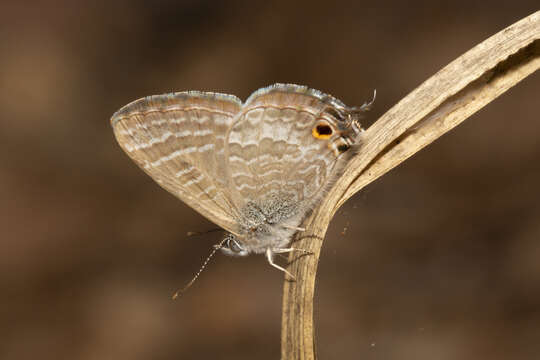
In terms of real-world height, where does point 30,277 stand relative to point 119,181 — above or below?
below

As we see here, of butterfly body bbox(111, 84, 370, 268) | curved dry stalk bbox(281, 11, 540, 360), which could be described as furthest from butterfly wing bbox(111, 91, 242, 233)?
curved dry stalk bbox(281, 11, 540, 360)

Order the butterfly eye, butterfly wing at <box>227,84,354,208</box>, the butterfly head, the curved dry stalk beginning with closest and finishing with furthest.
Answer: the curved dry stalk < the butterfly head < butterfly wing at <box>227,84,354,208</box> < the butterfly eye

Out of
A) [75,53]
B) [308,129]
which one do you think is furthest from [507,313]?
[75,53]

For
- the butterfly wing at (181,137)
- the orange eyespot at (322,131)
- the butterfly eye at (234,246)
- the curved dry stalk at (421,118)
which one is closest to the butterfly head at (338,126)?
the orange eyespot at (322,131)

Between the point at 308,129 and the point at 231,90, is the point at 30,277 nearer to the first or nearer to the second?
the point at 231,90

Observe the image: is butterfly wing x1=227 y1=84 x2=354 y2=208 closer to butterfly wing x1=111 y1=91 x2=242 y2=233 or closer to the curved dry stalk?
butterfly wing x1=111 y1=91 x2=242 y2=233

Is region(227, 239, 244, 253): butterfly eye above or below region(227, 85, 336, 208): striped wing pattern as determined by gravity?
below

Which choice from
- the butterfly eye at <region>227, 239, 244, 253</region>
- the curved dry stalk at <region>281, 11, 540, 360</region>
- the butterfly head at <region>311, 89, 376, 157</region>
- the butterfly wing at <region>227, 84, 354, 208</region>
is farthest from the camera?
the butterfly eye at <region>227, 239, 244, 253</region>
